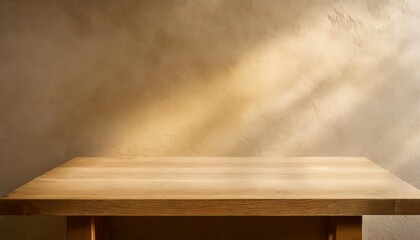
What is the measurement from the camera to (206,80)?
92.4 inches

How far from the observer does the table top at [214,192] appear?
145cm

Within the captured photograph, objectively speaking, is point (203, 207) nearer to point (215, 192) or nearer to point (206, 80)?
point (215, 192)

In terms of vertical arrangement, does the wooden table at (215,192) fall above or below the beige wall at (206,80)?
below

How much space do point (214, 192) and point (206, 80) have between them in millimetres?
923

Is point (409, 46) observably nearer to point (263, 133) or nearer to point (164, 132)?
point (263, 133)

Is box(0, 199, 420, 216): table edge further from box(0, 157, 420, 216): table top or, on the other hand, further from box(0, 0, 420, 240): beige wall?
box(0, 0, 420, 240): beige wall

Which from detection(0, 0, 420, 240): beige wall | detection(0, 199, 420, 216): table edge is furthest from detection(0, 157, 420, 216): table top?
detection(0, 0, 420, 240): beige wall

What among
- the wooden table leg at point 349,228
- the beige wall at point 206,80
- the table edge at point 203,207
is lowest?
the wooden table leg at point 349,228

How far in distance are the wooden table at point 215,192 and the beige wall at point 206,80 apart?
10.8 inches

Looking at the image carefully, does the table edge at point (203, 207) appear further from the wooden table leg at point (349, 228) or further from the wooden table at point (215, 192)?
the wooden table leg at point (349, 228)

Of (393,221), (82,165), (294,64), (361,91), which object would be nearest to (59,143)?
(82,165)

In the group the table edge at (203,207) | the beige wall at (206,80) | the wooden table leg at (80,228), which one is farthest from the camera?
the beige wall at (206,80)

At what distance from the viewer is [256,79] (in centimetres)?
235

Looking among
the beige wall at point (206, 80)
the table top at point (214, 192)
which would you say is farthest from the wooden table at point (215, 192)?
the beige wall at point (206, 80)
